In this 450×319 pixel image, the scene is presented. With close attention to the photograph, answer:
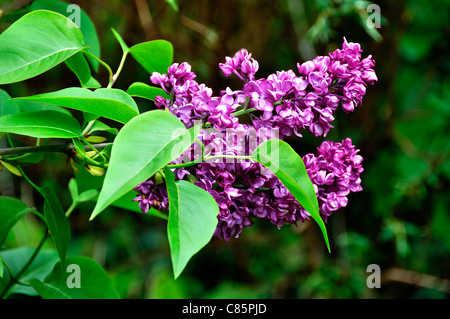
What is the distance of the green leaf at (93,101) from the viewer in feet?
1.37

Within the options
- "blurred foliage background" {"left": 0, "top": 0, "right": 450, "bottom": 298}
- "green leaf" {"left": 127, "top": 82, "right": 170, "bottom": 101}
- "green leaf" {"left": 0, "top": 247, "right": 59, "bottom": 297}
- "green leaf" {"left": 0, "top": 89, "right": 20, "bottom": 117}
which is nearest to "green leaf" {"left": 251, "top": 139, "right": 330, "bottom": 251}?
"green leaf" {"left": 127, "top": 82, "right": 170, "bottom": 101}

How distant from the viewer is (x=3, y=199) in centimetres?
67

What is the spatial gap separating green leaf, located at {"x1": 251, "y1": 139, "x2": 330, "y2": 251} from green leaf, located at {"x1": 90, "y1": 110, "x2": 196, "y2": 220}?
0.07m

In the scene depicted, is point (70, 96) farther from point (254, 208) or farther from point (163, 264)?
point (163, 264)

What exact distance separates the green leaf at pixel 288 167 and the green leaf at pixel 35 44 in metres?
0.24

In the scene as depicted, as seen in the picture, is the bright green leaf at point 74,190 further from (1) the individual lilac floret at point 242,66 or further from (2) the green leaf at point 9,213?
(1) the individual lilac floret at point 242,66

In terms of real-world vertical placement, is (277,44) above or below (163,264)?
above

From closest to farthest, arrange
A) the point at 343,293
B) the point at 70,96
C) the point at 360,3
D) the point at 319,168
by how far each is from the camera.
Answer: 1. the point at 70,96
2. the point at 319,168
3. the point at 360,3
4. the point at 343,293

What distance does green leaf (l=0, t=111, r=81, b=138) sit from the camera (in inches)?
17.6

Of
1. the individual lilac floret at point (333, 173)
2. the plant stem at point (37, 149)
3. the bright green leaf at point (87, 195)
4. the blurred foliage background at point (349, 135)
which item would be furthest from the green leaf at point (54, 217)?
the blurred foliage background at point (349, 135)

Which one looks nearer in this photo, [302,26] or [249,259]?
[302,26]

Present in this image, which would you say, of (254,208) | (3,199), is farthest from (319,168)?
(3,199)

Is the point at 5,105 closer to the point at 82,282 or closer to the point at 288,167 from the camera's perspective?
the point at 82,282
